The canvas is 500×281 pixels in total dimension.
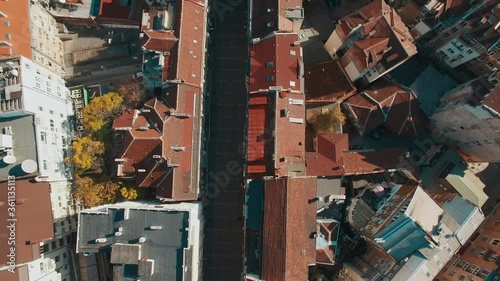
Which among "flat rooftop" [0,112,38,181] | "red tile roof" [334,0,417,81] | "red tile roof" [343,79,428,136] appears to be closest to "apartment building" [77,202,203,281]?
"flat rooftop" [0,112,38,181]

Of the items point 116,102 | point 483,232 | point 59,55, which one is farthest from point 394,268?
point 59,55

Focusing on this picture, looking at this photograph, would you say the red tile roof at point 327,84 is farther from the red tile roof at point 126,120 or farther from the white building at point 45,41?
the white building at point 45,41

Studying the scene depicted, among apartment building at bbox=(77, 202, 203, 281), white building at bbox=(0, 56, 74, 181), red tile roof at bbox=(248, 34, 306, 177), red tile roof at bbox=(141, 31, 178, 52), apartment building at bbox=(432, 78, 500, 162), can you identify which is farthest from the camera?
red tile roof at bbox=(141, 31, 178, 52)

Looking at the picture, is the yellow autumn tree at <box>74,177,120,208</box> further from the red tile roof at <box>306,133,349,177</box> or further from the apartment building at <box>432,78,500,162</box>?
the apartment building at <box>432,78,500,162</box>

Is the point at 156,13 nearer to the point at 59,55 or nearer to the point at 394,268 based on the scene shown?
the point at 59,55

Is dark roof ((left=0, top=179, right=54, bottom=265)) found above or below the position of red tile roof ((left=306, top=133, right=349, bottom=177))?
below

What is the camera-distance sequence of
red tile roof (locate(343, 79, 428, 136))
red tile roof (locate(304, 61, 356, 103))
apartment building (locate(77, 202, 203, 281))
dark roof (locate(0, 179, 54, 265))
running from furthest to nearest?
red tile roof (locate(304, 61, 356, 103)), red tile roof (locate(343, 79, 428, 136)), dark roof (locate(0, 179, 54, 265)), apartment building (locate(77, 202, 203, 281))

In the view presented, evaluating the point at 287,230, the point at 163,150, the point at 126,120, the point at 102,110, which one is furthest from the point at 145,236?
the point at 102,110
